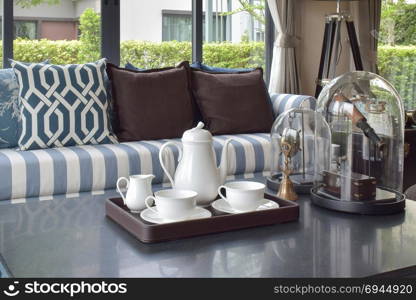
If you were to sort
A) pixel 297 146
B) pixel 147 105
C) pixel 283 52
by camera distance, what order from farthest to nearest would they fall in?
1. pixel 283 52
2. pixel 147 105
3. pixel 297 146

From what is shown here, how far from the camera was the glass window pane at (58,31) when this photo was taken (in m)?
3.69

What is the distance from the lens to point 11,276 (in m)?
1.19

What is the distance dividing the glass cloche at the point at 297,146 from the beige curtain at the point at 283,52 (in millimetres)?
2444

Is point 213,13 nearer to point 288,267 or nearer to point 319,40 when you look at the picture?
point 319,40

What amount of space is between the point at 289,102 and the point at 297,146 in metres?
1.78

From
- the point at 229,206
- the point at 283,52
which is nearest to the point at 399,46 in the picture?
the point at 283,52

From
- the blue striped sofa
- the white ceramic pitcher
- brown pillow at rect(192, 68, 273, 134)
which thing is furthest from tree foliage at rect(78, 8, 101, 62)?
the white ceramic pitcher

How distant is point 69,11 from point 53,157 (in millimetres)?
1540

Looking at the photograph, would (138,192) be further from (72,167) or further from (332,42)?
(332,42)

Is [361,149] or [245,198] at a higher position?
[361,149]

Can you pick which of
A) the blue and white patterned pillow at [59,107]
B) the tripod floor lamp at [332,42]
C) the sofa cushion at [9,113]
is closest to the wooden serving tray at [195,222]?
the blue and white patterned pillow at [59,107]

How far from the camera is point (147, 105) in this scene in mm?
3279

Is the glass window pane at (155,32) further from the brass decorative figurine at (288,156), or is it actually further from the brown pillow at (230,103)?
the brass decorative figurine at (288,156)

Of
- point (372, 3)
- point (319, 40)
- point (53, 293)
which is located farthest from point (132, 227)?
point (372, 3)
